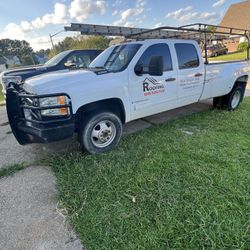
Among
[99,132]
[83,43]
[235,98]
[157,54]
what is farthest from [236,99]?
[83,43]

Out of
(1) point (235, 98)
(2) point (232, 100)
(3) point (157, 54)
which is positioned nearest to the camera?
(3) point (157, 54)

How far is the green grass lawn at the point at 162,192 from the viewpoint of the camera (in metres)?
2.07

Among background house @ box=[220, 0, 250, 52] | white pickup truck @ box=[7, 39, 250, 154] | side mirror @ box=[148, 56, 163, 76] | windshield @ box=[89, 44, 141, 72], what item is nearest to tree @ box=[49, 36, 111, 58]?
background house @ box=[220, 0, 250, 52]

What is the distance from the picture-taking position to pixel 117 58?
4.17 metres

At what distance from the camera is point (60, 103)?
3107 millimetres

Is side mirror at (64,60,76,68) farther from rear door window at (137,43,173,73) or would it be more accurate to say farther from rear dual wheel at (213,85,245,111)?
rear dual wheel at (213,85,245,111)

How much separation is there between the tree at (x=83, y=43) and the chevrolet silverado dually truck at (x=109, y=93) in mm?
33323

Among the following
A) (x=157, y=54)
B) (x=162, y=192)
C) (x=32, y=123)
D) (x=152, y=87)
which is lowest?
(x=162, y=192)

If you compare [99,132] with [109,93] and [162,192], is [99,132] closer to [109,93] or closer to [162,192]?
[109,93]

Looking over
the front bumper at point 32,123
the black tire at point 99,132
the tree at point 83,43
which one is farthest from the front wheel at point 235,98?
the tree at point 83,43

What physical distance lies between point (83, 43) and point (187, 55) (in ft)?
137

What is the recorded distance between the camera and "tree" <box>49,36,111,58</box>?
1585 inches

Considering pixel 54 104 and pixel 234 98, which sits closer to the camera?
pixel 54 104

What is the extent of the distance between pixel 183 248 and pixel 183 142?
230 centimetres
